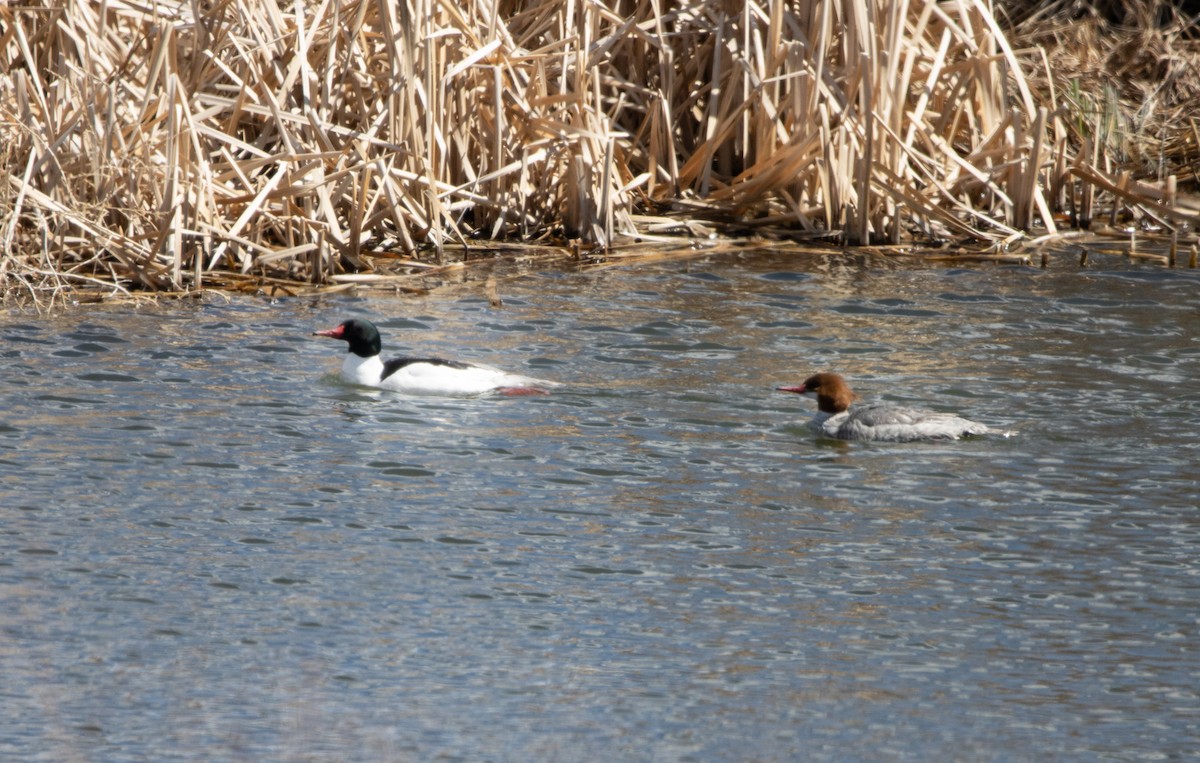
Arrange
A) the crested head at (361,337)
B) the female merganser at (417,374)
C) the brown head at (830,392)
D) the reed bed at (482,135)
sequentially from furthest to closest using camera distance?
1. the reed bed at (482,135)
2. the crested head at (361,337)
3. the female merganser at (417,374)
4. the brown head at (830,392)

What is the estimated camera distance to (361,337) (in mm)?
9969

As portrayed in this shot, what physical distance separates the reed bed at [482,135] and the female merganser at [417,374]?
6.07ft

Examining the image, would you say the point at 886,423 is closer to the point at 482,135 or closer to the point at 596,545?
the point at 596,545

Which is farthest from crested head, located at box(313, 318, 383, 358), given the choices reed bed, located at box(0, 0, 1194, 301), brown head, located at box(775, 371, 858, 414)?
brown head, located at box(775, 371, 858, 414)

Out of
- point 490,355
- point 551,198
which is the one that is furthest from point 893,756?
point 551,198

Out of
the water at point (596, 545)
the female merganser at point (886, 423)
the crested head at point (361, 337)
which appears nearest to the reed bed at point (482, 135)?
the water at point (596, 545)

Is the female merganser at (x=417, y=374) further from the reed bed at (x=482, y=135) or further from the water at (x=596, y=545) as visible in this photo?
the reed bed at (x=482, y=135)

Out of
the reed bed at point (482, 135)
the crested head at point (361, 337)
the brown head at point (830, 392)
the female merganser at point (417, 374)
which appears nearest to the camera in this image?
the brown head at point (830, 392)

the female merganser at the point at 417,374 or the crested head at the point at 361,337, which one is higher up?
the crested head at the point at 361,337

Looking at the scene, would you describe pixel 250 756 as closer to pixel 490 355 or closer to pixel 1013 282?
pixel 490 355

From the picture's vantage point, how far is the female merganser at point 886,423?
8.57 metres

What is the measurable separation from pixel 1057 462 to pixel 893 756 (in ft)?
11.4

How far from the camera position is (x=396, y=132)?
12.3 metres

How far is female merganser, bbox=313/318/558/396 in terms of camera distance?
948 cm
